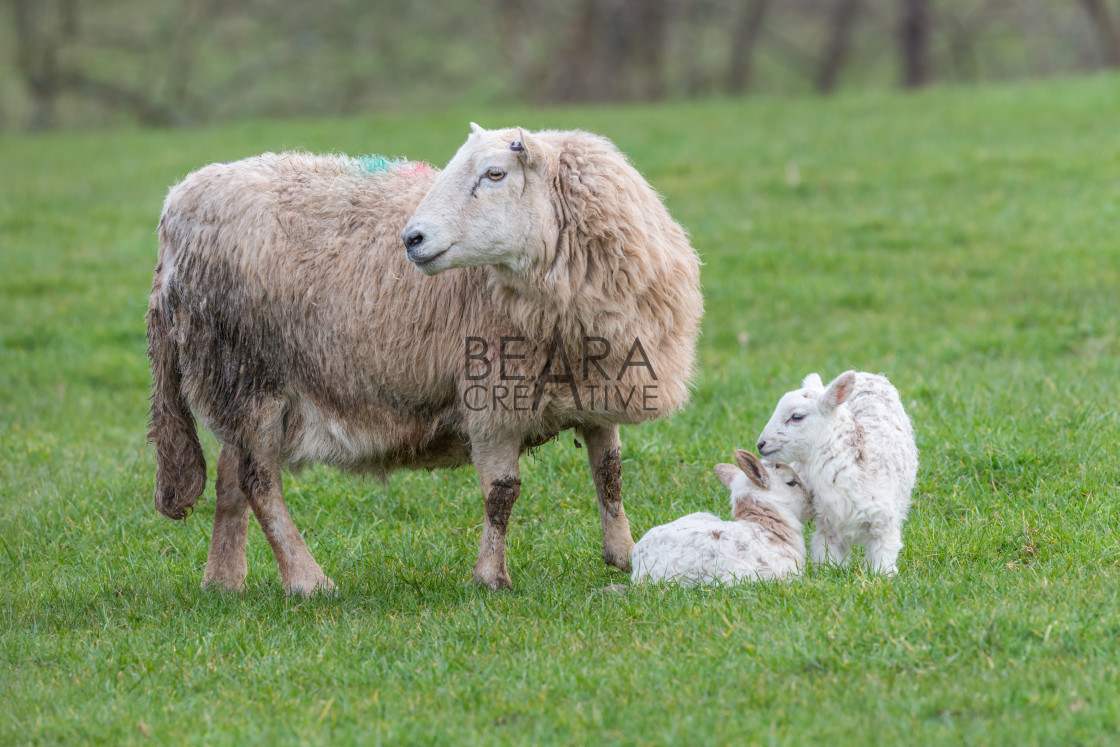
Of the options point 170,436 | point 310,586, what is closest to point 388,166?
point 170,436

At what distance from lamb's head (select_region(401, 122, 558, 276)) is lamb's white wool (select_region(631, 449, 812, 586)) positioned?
129 centimetres

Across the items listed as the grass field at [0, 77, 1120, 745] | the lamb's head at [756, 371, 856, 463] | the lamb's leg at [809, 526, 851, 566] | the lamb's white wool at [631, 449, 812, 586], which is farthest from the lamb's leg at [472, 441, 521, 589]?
the lamb's leg at [809, 526, 851, 566]

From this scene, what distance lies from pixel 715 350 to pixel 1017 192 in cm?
532

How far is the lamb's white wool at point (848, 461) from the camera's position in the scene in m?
4.84

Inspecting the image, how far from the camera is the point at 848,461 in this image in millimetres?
4867

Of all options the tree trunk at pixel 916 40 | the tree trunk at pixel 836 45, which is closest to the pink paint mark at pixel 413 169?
the tree trunk at pixel 916 40

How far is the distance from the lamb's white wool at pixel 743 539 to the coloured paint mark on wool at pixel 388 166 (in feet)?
6.63

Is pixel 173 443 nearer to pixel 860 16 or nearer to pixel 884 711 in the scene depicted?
pixel 884 711

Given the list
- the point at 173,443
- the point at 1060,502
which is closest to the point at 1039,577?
the point at 1060,502

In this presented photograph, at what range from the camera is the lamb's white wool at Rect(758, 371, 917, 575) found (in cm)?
484

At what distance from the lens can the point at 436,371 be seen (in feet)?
17.1

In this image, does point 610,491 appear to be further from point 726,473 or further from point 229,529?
point 229,529

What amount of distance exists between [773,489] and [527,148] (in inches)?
69.8

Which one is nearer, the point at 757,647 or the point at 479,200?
the point at 757,647
